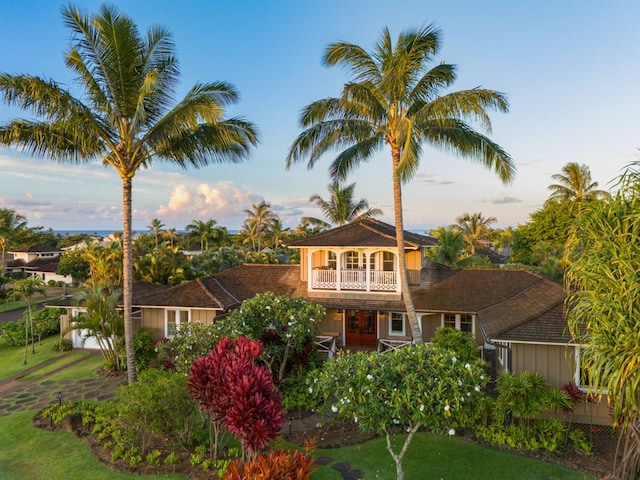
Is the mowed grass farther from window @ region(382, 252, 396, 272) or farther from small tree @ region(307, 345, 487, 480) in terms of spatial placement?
window @ region(382, 252, 396, 272)

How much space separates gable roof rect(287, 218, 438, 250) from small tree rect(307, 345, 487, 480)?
907 cm

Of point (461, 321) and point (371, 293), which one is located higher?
point (371, 293)

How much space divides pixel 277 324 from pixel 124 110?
25.3 feet

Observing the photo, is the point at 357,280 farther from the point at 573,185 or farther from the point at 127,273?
the point at 573,185

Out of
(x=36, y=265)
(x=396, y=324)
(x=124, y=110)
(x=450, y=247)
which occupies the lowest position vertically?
(x=396, y=324)

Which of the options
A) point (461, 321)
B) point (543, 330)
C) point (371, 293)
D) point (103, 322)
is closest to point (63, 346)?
point (103, 322)

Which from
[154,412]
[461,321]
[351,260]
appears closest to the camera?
[154,412]

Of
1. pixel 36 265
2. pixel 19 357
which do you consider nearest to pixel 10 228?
pixel 36 265

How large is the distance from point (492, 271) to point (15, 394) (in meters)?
19.5

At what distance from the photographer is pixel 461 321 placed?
623 inches

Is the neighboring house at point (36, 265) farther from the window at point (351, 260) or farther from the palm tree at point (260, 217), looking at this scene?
the window at point (351, 260)

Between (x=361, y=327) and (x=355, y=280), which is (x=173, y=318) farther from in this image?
(x=361, y=327)

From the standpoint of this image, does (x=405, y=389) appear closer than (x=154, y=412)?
Yes

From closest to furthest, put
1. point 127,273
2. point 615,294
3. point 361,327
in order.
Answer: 1. point 615,294
2. point 127,273
3. point 361,327
